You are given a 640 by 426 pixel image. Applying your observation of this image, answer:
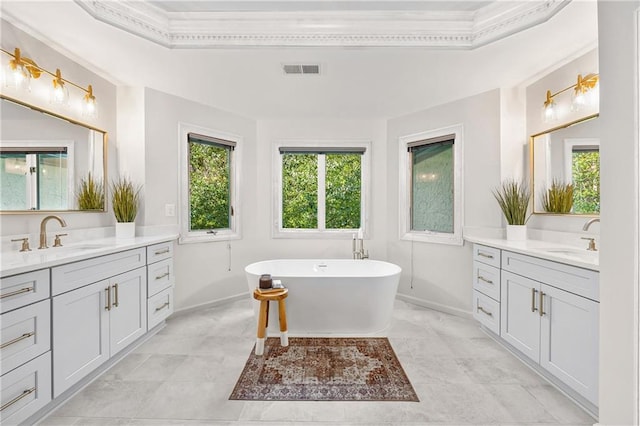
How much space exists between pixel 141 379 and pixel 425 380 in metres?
1.90

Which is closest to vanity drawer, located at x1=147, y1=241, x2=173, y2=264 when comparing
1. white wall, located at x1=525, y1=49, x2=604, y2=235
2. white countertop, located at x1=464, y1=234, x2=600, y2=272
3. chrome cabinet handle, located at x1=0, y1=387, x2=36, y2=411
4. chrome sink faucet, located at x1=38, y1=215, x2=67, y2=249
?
chrome sink faucet, located at x1=38, y1=215, x2=67, y2=249

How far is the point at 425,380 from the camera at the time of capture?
1.94m

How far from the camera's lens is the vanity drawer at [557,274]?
157cm

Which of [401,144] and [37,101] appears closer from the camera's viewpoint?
[37,101]

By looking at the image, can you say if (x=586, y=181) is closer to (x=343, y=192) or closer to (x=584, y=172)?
(x=584, y=172)

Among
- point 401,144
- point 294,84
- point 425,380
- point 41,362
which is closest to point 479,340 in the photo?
point 425,380

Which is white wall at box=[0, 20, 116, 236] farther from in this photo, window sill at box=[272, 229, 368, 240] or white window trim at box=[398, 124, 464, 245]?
white window trim at box=[398, 124, 464, 245]

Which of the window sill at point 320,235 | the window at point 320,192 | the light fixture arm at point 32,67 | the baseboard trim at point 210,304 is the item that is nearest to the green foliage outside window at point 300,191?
the window at point 320,192

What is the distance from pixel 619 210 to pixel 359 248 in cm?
273


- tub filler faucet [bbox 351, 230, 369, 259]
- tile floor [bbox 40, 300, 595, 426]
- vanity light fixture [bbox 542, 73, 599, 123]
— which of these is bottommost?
tile floor [bbox 40, 300, 595, 426]

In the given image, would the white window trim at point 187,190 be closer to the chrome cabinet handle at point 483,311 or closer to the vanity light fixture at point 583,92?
the chrome cabinet handle at point 483,311

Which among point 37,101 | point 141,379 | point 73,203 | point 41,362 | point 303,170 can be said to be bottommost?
point 141,379

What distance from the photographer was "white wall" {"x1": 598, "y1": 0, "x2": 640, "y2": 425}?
97 cm

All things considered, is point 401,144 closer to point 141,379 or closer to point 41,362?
point 141,379
